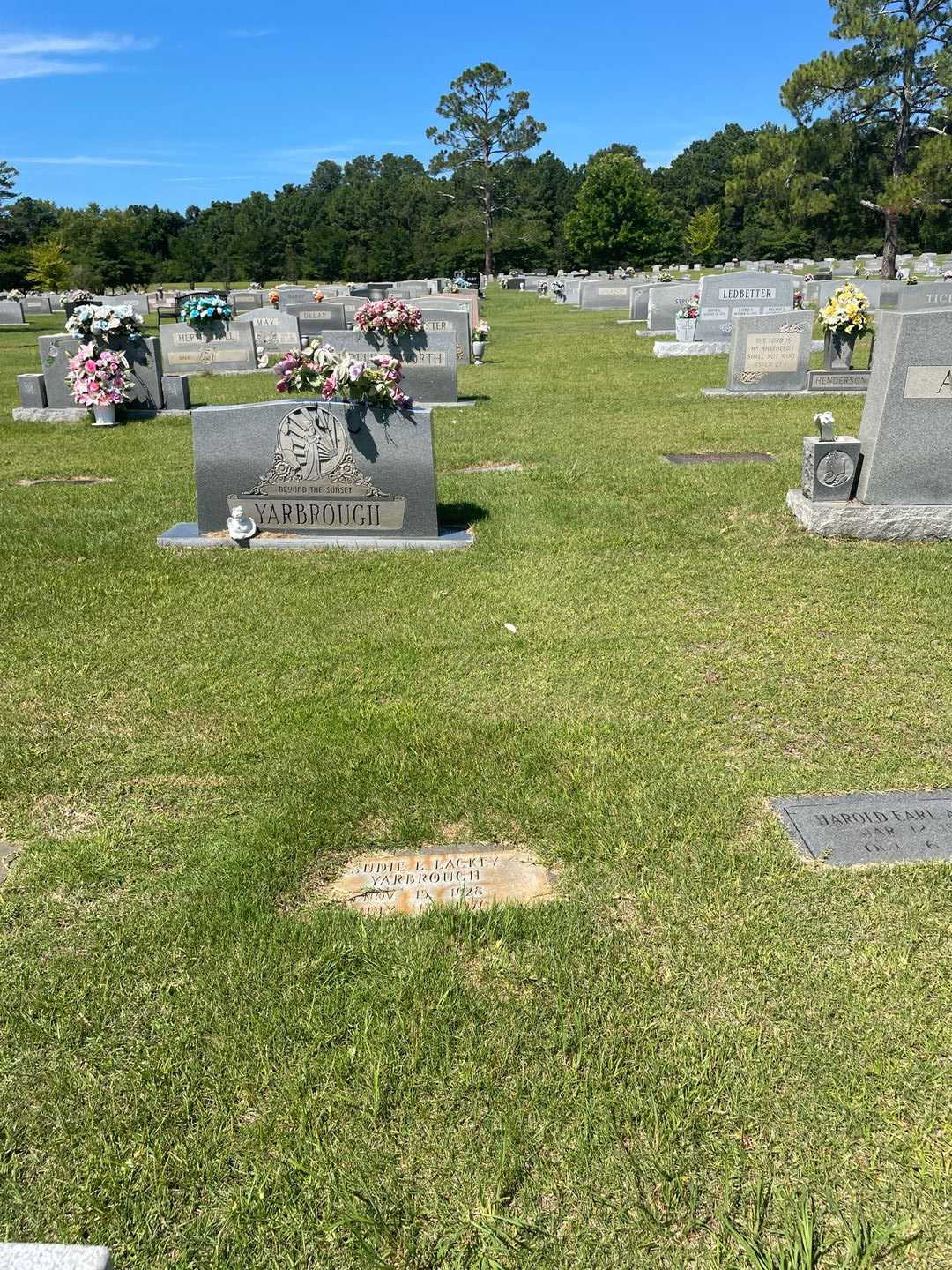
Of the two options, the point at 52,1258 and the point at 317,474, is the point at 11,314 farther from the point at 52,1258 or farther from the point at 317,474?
the point at 52,1258

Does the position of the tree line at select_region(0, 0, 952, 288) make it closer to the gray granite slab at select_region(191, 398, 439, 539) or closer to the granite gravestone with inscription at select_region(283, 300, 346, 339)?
the granite gravestone with inscription at select_region(283, 300, 346, 339)

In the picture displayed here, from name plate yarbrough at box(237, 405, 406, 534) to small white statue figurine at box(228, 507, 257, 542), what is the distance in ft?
0.34

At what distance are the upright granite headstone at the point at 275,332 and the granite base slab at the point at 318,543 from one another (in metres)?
13.5

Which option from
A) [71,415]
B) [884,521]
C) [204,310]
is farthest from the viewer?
[204,310]

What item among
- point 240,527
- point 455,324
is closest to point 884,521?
point 240,527

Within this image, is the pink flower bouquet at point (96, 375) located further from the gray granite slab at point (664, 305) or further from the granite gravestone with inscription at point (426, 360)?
the gray granite slab at point (664, 305)

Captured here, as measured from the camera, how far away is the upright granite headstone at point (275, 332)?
19828 mm

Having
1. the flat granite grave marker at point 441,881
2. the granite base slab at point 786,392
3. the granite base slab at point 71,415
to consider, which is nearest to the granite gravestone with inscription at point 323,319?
the granite base slab at point 71,415

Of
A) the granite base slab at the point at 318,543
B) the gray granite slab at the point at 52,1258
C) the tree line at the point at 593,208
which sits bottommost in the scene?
the granite base slab at the point at 318,543

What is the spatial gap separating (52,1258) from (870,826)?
10.3ft

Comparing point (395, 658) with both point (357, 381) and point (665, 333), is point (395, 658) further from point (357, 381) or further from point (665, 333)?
point (665, 333)

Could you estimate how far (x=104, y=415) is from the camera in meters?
13.1

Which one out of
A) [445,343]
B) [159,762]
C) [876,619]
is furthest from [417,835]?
[445,343]

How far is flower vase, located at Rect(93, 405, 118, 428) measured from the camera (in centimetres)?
1311
